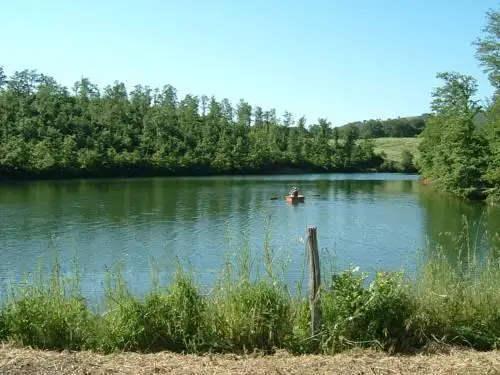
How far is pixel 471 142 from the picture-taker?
53.2 meters

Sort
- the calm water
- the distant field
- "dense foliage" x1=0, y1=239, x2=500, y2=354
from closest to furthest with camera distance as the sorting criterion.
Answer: "dense foliage" x1=0, y1=239, x2=500, y2=354 < the calm water < the distant field

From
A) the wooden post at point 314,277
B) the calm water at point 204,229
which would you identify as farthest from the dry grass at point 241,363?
the calm water at point 204,229

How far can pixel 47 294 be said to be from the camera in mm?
7234

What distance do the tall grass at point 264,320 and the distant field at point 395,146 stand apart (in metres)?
132

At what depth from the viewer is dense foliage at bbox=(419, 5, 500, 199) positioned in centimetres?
4769

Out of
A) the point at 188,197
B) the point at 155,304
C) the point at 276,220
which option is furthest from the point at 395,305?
the point at 188,197

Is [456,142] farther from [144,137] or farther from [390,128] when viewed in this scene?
[390,128]

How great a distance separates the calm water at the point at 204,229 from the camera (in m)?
20.0

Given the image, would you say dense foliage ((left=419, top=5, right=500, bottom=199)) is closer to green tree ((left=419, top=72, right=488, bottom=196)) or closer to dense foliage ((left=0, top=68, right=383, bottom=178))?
green tree ((left=419, top=72, right=488, bottom=196))

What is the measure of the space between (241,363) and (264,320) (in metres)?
0.90

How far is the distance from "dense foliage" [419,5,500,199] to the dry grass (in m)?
42.7

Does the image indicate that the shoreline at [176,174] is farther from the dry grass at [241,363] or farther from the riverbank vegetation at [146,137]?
the dry grass at [241,363]

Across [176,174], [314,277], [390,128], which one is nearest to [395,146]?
[390,128]

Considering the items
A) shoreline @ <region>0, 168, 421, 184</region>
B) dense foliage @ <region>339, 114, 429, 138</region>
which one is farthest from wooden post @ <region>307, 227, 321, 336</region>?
dense foliage @ <region>339, 114, 429, 138</region>
